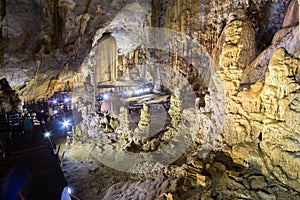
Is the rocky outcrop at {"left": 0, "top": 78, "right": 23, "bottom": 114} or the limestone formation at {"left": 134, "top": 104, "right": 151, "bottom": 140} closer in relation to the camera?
the limestone formation at {"left": 134, "top": 104, "right": 151, "bottom": 140}

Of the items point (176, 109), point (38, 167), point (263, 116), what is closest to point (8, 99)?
point (38, 167)

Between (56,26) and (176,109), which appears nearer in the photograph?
(56,26)

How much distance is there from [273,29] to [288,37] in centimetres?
340

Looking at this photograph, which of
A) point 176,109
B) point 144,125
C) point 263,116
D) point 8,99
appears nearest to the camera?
point 263,116

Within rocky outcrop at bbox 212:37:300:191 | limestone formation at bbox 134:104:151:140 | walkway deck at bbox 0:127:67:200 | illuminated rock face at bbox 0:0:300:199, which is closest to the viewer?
rocky outcrop at bbox 212:37:300:191

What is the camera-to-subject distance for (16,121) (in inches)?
280

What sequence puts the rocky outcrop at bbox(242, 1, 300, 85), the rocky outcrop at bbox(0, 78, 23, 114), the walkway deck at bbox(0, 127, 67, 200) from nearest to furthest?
1. the walkway deck at bbox(0, 127, 67, 200)
2. the rocky outcrop at bbox(242, 1, 300, 85)
3. the rocky outcrop at bbox(0, 78, 23, 114)

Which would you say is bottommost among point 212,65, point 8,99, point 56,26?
point 8,99

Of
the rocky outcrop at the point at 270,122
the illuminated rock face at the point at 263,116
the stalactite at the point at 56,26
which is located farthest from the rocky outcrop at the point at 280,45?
the stalactite at the point at 56,26

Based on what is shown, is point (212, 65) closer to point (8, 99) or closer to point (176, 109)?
point (176, 109)

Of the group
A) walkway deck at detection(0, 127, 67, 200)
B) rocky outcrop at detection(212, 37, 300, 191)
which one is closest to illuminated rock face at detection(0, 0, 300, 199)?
rocky outcrop at detection(212, 37, 300, 191)

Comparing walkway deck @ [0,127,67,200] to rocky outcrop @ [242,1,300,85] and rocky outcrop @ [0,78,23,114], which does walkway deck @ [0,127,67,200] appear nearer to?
rocky outcrop @ [242,1,300,85]

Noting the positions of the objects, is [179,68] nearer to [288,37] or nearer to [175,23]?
[175,23]

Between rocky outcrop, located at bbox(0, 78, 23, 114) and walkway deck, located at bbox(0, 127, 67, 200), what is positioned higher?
rocky outcrop, located at bbox(0, 78, 23, 114)
